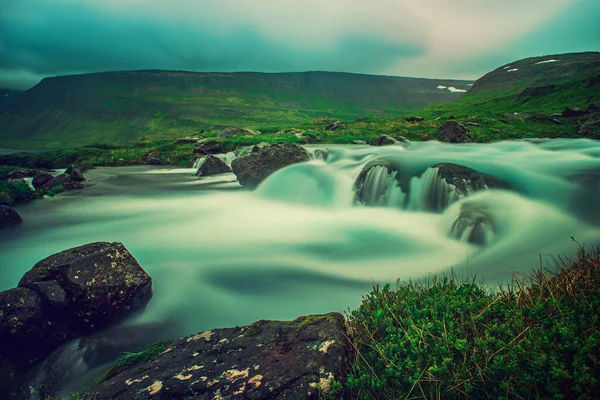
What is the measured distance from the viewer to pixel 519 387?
269cm

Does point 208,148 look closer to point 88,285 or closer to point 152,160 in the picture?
point 152,160

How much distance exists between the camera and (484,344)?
308cm

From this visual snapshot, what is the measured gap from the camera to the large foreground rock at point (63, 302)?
5266 millimetres

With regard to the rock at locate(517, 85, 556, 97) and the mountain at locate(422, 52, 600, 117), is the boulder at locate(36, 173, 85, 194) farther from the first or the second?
the rock at locate(517, 85, 556, 97)

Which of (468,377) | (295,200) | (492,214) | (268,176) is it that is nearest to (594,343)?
(468,377)

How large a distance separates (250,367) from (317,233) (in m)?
8.37

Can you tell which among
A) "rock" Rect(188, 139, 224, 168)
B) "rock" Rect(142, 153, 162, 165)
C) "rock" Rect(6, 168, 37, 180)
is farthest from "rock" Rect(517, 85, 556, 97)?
"rock" Rect(6, 168, 37, 180)

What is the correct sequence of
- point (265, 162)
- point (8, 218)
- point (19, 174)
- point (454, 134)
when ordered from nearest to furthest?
point (8, 218)
point (265, 162)
point (19, 174)
point (454, 134)

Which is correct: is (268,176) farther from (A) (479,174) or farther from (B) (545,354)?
(B) (545,354)

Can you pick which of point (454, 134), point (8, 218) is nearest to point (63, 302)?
point (8, 218)

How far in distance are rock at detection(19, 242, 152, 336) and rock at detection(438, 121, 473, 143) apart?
27.0 meters

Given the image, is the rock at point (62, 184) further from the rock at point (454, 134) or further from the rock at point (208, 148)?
the rock at point (454, 134)

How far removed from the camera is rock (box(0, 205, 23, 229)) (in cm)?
1199

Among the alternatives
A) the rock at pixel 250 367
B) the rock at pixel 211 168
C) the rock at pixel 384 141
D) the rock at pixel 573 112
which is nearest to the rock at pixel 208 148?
the rock at pixel 211 168
